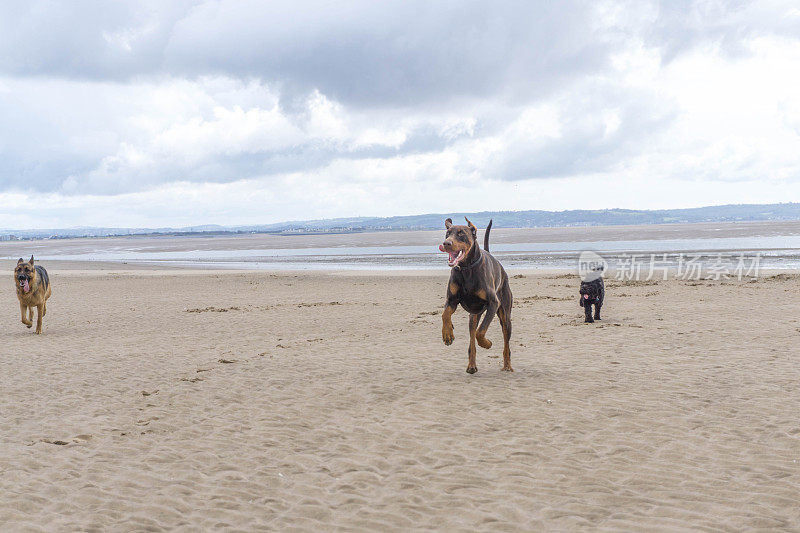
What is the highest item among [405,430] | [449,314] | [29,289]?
[449,314]

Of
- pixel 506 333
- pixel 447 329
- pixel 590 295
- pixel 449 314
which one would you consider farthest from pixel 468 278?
pixel 590 295

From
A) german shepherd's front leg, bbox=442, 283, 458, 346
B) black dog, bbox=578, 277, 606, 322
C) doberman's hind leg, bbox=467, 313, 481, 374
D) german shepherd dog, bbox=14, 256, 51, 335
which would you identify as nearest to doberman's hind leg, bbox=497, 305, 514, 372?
doberman's hind leg, bbox=467, 313, 481, 374

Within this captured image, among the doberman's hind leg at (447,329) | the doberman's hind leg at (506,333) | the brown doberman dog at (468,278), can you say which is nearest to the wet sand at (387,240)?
the doberman's hind leg at (506,333)

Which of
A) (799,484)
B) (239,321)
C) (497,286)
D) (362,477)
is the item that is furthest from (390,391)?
(239,321)

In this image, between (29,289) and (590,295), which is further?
(29,289)

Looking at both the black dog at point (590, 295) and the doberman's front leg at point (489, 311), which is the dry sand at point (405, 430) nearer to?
the black dog at point (590, 295)

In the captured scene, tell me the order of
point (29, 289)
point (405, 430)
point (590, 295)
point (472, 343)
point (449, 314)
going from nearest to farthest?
point (405, 430), point (449, 314), point (472, 343), point (590, 295), point (29, 289)

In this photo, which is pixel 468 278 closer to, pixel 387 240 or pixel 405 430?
pixel 405 430

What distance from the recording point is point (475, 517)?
15.5 ft

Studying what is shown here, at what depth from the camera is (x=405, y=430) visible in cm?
692

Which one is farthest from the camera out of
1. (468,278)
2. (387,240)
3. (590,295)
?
(387,240)

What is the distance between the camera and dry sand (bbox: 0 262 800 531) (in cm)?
491

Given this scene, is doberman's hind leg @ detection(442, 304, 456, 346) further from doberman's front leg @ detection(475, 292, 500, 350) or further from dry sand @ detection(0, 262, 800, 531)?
dry sand @ detection(0, 262, 800, 531)

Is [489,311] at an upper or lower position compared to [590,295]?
upper
